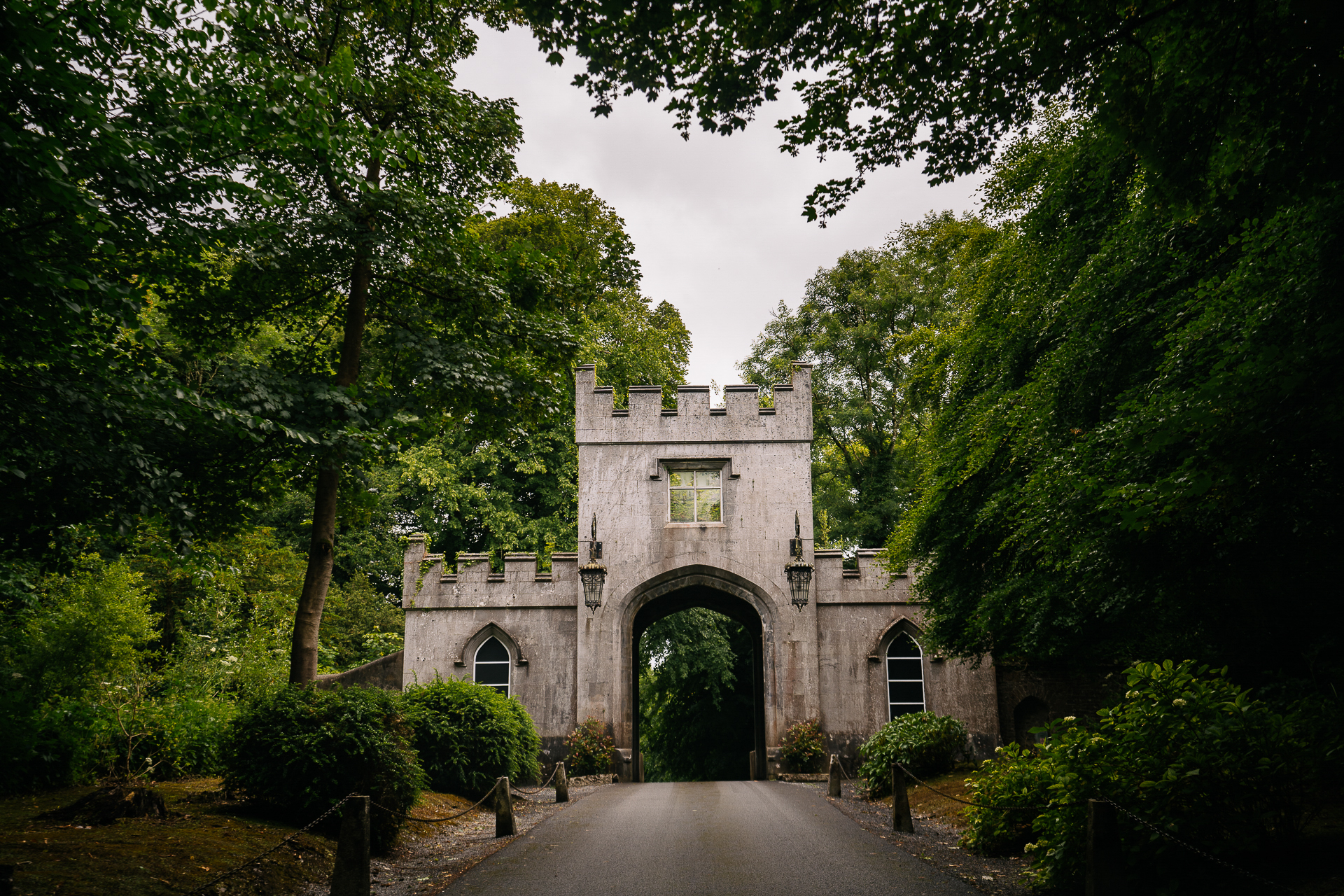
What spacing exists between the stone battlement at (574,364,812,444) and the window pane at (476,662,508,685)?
5.63 m

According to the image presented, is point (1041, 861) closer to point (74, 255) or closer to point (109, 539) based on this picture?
point (109, 539)

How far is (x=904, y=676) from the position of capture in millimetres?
20141

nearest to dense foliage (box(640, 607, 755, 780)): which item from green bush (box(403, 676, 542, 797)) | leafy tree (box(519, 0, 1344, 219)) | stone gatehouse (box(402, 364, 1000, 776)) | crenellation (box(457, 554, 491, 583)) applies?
stone gatehouse (box(402, 364, 1000, 776))

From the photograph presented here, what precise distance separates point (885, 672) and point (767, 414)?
6579 mm

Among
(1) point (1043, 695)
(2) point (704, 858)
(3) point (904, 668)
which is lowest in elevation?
(2) point (704, 858)

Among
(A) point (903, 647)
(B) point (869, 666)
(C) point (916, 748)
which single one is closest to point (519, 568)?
(B) point (869, 666)

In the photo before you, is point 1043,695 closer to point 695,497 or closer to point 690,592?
point 690,592

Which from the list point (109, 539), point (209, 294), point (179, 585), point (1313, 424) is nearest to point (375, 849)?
point (109, 539)

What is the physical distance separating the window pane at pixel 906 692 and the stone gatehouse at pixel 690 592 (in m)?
0.03

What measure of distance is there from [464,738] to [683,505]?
865 centimetres

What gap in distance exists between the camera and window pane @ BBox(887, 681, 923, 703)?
19938 millimetres

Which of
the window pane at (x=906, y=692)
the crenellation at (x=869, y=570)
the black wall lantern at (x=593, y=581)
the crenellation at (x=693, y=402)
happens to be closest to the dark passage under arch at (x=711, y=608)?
the black wall lantern at (x=593, y=581)

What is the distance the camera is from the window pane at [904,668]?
2012 centimetres

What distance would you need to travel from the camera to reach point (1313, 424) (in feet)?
18.5
